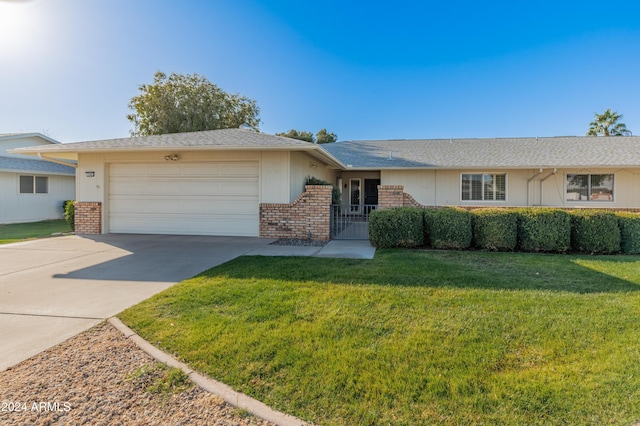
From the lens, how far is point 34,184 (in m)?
17.5

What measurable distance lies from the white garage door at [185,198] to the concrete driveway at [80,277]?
895 millimetres

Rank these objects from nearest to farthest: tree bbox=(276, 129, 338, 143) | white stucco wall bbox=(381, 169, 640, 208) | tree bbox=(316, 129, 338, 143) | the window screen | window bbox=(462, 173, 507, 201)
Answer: white stucco wall bbox=(381, 169, 640, 208)
window bbox=(462, 173, 507, 201)
the window screen
tree bbox=(276, 129, 338, 143)
tree bbox=(316, 129, 338, 143)

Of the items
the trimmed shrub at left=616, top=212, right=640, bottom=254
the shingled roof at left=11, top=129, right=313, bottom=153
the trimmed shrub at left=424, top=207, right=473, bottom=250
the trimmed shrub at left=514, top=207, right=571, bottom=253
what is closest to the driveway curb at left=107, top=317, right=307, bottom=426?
the trimmed shrub at left=424, top=207, right=473, bottom=250

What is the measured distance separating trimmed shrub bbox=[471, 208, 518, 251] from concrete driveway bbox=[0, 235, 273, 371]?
5641 millimetres

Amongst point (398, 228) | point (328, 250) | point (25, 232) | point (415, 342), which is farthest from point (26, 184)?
point (415, 342)

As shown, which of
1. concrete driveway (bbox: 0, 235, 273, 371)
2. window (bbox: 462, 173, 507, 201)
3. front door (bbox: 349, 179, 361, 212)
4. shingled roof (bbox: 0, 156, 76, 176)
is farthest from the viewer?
front door (bbox: 349, 179, 361, 212)

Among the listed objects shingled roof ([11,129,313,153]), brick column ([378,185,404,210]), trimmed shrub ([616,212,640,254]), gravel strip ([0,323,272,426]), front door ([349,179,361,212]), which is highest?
shingled roof ([11,129,313,153])

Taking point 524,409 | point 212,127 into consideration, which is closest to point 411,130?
point 212,127

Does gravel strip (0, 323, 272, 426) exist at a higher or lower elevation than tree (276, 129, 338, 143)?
lower

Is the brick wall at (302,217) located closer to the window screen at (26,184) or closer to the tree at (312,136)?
the window screen at (26,184)

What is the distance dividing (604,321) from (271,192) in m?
8.09

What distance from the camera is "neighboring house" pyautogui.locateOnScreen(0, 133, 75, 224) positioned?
632 inches

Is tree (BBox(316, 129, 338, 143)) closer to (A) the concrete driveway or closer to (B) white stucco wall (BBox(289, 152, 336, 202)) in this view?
(B) white stucco wall (BBox(289, 152, 336, 202))

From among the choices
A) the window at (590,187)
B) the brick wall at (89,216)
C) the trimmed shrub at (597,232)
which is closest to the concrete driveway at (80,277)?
the brick wall at (89,216)
